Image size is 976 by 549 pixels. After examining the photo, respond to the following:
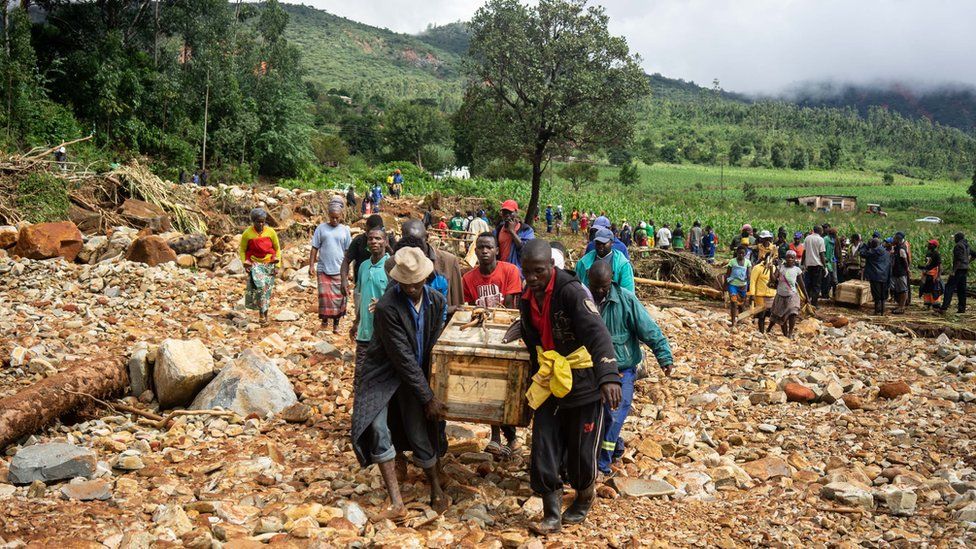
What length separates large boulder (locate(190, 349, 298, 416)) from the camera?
577 cm

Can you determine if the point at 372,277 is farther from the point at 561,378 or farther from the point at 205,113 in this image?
the point at 205,113

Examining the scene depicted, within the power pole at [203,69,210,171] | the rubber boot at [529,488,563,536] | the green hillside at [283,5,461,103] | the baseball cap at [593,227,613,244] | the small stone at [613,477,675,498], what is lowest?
the small stone at [613,477,675,498]

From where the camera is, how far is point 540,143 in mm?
23422

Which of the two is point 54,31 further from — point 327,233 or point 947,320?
point 947,320

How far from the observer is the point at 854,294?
1336cm

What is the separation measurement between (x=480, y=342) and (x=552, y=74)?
20175mm

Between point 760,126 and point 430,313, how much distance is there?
103 m

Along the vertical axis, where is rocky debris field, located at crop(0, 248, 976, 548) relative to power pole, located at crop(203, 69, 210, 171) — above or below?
below

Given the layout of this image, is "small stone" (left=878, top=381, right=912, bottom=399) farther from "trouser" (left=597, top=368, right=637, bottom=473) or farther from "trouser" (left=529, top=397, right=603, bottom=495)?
"trouser" (left=529, top=397, right=603, bottom=495)

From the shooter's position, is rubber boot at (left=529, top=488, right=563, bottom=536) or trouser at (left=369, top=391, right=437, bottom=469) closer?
rubber boot at (left=529, top=488, right=563, bottom=536)

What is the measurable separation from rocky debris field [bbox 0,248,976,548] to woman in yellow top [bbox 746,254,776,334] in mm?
1696

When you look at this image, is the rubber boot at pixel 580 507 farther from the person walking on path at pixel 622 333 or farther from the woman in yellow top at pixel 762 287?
the woman in yellow top at pixel 762 287

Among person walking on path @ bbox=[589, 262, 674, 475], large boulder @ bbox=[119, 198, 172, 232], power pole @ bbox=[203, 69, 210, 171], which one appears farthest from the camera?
power pole @ bbox=[203, 69, 210, 171]

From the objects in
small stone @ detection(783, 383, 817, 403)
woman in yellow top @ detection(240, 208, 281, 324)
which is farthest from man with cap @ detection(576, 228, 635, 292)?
woman in yellow top @ detection(240, 208, 281, 324)
